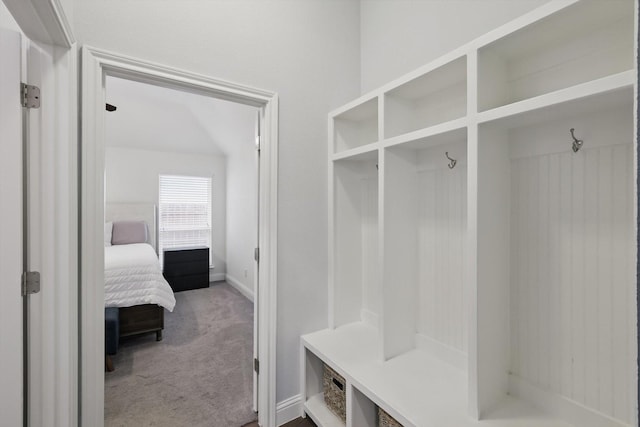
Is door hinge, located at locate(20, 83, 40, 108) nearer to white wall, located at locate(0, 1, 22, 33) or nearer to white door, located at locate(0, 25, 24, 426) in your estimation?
white door, located at locate(0, 25, 24, 426)

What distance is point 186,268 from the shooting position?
4.62 m

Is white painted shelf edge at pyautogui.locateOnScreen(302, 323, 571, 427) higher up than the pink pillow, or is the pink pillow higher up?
the pink pillow

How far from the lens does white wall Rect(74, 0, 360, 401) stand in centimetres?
151

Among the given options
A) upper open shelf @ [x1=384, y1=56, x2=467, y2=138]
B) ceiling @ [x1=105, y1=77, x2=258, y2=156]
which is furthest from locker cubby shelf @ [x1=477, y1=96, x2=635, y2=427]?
ceiling @ [x1=105, y1=77, x2=258, y2=156]

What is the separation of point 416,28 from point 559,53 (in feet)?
2.76

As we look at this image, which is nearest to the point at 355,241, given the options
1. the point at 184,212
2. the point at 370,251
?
the point at 370,251

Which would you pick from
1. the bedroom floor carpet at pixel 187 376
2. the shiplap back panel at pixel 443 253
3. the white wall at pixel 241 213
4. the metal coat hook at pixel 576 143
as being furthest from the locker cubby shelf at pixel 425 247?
the white wall at pixel 241 213

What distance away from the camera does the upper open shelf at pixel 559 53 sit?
96 centimetres

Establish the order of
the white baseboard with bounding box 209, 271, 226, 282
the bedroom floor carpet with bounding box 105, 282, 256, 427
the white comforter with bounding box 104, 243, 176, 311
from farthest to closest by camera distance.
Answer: the white baseboard with bounding box 209, 271, 226, 282 → the white comforter with bounding box 104, 243, 176, 311 → the bedroom floor carpet with bounding box 105, 282, 256, 427

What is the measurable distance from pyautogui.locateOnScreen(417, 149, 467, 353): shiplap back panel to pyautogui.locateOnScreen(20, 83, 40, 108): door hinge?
1763 mm

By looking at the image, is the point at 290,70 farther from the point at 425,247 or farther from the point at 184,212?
the point at 184,212

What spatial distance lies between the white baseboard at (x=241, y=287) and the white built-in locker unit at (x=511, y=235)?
2770 mm

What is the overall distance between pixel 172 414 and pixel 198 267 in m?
3.02

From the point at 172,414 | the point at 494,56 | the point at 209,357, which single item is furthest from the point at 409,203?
the point at 209,357
